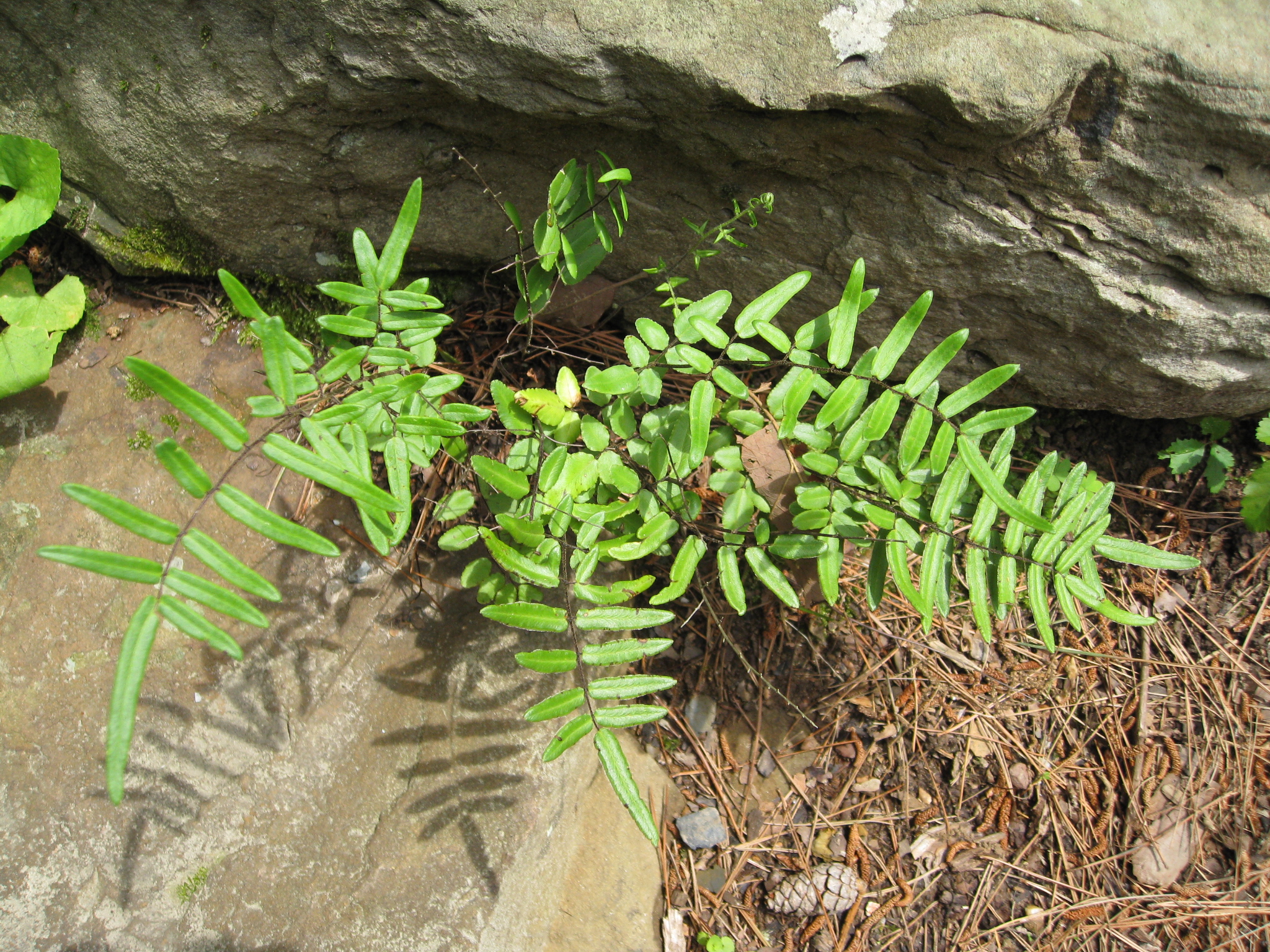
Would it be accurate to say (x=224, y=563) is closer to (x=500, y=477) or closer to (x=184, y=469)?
(x=184, y=469)

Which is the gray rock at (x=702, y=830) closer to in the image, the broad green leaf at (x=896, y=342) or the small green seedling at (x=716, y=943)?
the small green seedling at (x=716, y=943)

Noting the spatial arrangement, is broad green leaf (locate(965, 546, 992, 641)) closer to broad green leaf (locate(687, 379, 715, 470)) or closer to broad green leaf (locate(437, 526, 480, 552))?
broad green leaf (locate(687, 379, 715, 470))

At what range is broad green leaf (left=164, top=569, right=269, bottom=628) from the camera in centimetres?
135

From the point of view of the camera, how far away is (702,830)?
259cm

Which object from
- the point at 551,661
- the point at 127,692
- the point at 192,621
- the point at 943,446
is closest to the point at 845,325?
the point at 943,446

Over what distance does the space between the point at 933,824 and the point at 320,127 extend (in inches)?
114

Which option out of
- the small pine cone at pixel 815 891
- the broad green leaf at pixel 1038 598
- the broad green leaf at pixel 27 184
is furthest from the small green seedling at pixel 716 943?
the broad green leaf at pixel 27 184

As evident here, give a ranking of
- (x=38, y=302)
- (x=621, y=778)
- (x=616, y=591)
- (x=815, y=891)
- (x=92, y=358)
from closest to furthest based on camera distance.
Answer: (x=621, y=778) < (x=616, y=591) < (x=38, y=302) < (x=92, y=358) < (x=815, y=891)

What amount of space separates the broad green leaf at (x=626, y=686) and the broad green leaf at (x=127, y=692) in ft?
2.83

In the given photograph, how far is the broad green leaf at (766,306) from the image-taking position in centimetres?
195

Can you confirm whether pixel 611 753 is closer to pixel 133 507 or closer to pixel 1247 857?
pixel 133 507

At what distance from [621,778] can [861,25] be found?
182 centimetres

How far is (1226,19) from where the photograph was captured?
1.83m

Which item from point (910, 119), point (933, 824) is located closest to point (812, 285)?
point (910, 119)
